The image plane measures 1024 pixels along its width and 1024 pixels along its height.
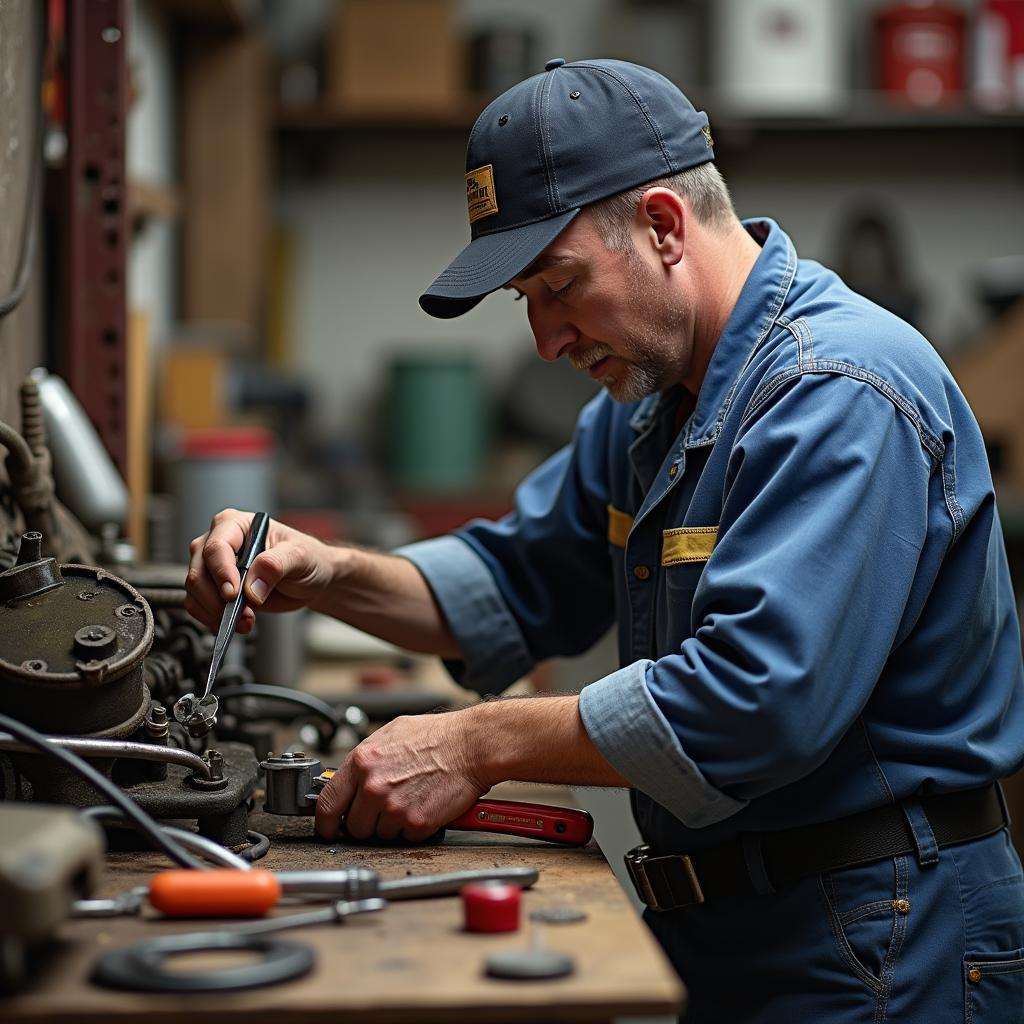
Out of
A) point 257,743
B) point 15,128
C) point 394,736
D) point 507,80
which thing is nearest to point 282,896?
point 394,736

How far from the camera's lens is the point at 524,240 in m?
1.36

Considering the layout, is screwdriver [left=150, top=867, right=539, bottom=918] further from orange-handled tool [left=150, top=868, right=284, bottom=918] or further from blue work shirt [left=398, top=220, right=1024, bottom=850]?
blue work shirt [left=398, top=220, right=1024, bottom=850]

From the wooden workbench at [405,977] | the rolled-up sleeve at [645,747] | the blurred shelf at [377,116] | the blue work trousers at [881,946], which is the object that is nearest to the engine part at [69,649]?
the wooden workbench at [405,977]

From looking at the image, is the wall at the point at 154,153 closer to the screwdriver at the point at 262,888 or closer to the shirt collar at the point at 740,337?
the shirt collar at the point at 740,337

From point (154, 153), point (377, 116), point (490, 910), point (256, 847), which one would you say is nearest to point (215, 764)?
point (256, 847)

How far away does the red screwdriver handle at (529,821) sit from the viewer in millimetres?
1245

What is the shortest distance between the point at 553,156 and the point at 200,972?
81 centimetres

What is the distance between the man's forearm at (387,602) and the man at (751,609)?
5cm

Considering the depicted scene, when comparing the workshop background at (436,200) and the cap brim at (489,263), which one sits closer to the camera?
the cap brim at (489,263)

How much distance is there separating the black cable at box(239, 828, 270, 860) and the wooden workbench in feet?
0.27

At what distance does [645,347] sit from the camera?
1.43 metres

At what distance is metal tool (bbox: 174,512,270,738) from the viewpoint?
1.23 meters

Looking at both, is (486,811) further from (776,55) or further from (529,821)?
(776,55)

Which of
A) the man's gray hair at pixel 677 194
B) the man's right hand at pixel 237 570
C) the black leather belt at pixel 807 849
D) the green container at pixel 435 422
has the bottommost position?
the green container at pixel 435 422
